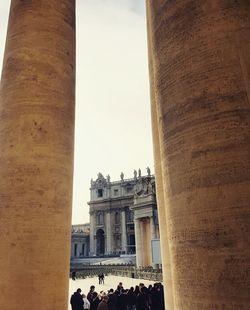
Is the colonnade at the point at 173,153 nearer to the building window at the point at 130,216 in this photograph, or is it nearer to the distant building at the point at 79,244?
the building window at the point at 130,216

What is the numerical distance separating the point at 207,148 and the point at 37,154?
4.13 meters

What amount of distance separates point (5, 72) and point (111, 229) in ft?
223

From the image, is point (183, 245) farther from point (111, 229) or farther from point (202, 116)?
point (111, 229)

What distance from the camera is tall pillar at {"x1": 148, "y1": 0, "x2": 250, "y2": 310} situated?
3369 mm

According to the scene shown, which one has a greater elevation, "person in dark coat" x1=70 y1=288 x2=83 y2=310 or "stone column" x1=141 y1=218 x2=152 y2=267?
"stone column" x1=141 y1=218 x2=152 y2=267

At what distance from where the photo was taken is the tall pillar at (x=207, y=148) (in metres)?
3.37

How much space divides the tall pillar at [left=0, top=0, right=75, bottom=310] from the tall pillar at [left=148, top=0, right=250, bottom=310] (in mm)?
3202

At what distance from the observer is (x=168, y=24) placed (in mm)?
4719

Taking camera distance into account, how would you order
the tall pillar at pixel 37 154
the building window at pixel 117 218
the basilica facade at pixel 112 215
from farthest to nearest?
the building window at pixel 117 218 < the basilica facade at pixel 112 215 < the tall pillar at pixel 37 154

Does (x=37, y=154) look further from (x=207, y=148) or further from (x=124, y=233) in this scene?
(x=124, y=233)

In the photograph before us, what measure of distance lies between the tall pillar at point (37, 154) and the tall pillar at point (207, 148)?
→ 3.20 metres

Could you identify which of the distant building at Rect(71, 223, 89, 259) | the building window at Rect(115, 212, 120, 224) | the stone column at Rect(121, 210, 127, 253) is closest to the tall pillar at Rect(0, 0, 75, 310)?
the stone column at Rect(121, 210, 127, 253)

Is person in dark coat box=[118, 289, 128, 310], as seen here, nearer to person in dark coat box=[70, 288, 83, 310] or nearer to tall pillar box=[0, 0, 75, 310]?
person in dark coat box=[70, 288, 83, 310]

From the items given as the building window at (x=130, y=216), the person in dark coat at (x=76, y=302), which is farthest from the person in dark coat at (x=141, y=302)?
the building window at (x=130, y=216)
